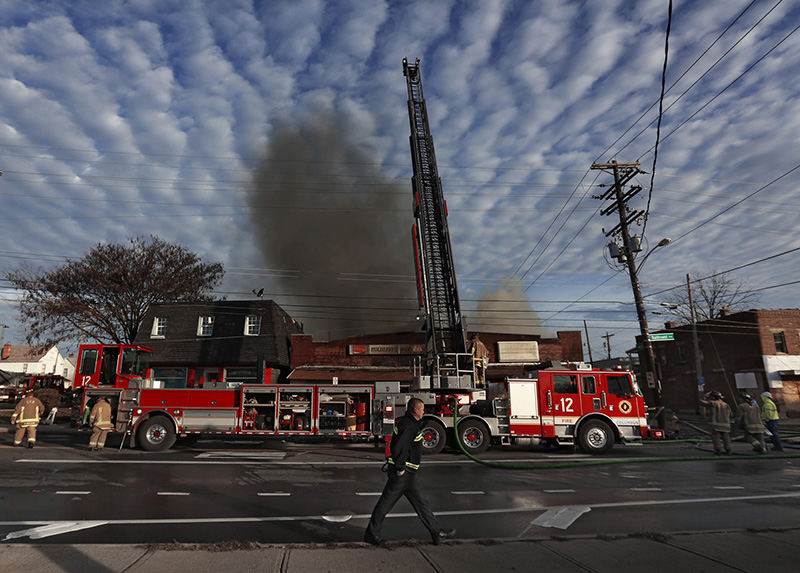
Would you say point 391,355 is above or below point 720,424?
above

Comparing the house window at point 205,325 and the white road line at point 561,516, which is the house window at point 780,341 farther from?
the house window at point 205,325

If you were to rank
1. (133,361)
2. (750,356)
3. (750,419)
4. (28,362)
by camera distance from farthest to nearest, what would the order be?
1. (28,362)
2. (750,356)
3. (133,361)
4. (750,419)

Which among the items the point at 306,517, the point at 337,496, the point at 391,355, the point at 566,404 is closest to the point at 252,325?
the point at 391,355

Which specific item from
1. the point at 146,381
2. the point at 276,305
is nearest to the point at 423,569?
the point at 146,381

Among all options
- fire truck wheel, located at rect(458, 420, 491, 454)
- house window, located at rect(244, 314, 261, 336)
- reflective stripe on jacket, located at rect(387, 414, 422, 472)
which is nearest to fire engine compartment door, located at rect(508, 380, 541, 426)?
fire truck wheel, located at rect(458, 420, 491, 454)

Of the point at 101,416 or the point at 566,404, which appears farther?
the point at 566,404

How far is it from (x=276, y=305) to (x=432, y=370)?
15.1 metres

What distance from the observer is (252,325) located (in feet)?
88.2

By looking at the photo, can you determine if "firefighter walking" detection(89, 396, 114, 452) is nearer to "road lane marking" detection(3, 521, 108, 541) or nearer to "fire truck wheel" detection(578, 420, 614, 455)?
"road lane marking" detection(3, 521, 108, 541)

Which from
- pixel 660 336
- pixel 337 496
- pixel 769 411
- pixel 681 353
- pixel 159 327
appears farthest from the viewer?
pixel 681 353

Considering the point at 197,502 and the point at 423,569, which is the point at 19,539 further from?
the point at 423,569

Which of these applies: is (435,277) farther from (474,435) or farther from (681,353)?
(681,353)

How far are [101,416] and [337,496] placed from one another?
322 inches

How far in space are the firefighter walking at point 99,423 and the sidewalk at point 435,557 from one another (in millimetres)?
8785
